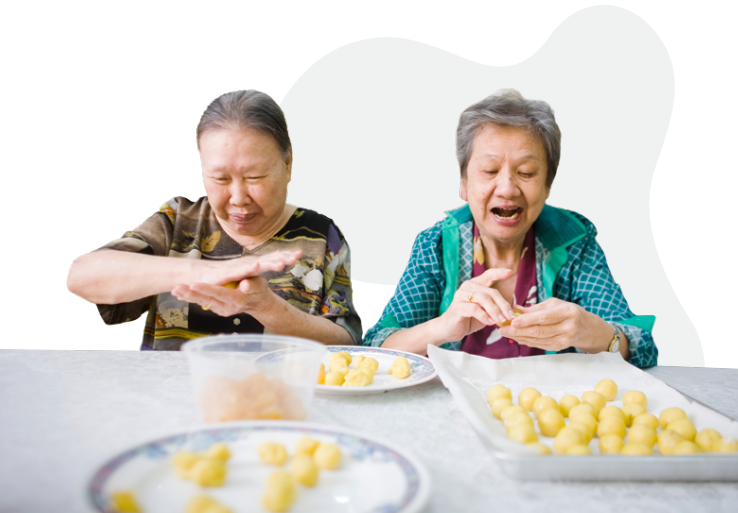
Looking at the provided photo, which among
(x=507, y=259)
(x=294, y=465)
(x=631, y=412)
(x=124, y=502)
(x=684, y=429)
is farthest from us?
(x=507, y=259)

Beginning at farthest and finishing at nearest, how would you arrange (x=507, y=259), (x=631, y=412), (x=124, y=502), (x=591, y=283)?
1. (x=507, y=259)
2. (x=591, y=283)
3. (x=631, y=412)
4. (x=124, y=502)

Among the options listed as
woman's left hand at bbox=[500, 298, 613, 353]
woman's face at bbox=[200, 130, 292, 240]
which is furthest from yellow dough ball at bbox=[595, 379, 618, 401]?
woman's face at bbox=[200, 130, 292, 240]

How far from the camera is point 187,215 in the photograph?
200cm

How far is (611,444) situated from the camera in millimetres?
902

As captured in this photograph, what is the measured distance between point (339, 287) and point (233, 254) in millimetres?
425

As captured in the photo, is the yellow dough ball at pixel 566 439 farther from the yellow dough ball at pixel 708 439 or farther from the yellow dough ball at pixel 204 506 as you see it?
the yellow dough ball at pixel 204 506

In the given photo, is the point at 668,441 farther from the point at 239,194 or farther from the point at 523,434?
the point at 239,194

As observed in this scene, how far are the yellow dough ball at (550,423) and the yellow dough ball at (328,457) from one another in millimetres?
431

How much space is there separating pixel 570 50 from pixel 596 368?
6.30 feet

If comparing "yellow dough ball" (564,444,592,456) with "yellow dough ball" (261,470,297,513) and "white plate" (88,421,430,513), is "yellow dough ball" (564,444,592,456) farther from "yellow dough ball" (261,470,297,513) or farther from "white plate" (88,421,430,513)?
"yellow dough ball" (261,470,297,513)

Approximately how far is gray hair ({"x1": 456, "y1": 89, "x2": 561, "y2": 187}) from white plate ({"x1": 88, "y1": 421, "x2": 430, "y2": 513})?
1.36 metres

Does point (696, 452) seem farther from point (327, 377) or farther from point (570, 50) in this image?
point (570, 50)

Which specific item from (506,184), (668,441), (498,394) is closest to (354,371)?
(498,394)

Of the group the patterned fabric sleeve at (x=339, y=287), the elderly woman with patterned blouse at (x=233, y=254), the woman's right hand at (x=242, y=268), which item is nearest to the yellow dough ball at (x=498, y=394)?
the woman's right hand at (x=242, y=268)
